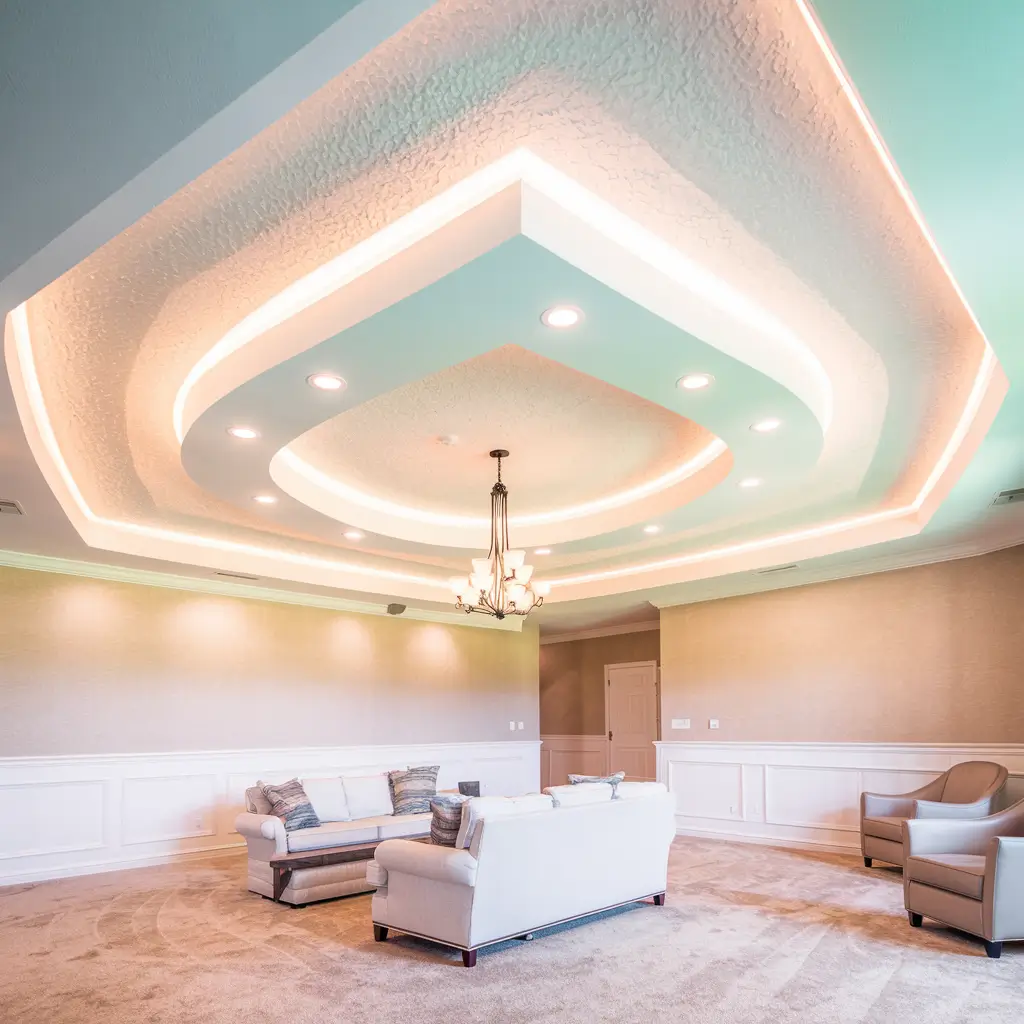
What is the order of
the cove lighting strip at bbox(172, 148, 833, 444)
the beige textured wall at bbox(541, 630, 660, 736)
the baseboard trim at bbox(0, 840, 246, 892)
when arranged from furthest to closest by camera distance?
the beige textured wall at bbox(541, 630, 660, 736) → the baseboard trim at bbox(0, 840, 246, 892) → the cove lighting strip at bbox(172, 148, 833, 444)

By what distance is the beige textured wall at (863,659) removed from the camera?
284 inches

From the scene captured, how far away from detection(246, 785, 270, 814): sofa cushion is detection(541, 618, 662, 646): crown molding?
6409mm

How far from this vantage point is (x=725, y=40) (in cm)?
217

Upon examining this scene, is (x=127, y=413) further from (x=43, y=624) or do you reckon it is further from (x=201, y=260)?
(x=43, y=624)

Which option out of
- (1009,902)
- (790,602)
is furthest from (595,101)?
(790,602)

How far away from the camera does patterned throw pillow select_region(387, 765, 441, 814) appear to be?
7387 mm

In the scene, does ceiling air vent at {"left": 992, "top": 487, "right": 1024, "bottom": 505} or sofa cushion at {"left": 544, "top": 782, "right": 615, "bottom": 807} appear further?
ceiling air vent at {"left": 992, "top": 487, "right": 1024, "bottom": 505}

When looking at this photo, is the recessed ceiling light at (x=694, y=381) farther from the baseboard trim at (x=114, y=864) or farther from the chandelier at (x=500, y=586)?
the baseboard trim at (x=114, y=864)

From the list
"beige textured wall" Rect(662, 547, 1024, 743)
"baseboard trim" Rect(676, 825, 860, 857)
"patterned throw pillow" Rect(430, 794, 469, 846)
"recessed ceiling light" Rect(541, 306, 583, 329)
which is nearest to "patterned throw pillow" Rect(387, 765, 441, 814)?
"patterned throw pillow" Rect(430, 794, 469, 846)

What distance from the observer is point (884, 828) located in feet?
22.6

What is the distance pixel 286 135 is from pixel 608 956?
14.3 ft

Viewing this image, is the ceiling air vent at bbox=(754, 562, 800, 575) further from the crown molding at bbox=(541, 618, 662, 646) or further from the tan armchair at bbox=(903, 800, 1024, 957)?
the crown molding at bbox=(541, 618, 662, 646)

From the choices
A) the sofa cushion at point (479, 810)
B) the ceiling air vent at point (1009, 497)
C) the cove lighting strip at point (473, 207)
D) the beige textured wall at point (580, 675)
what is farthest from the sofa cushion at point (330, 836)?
the beige textured wall at point (580, 675)

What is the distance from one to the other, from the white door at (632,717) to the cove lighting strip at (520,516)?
524 centimetres
